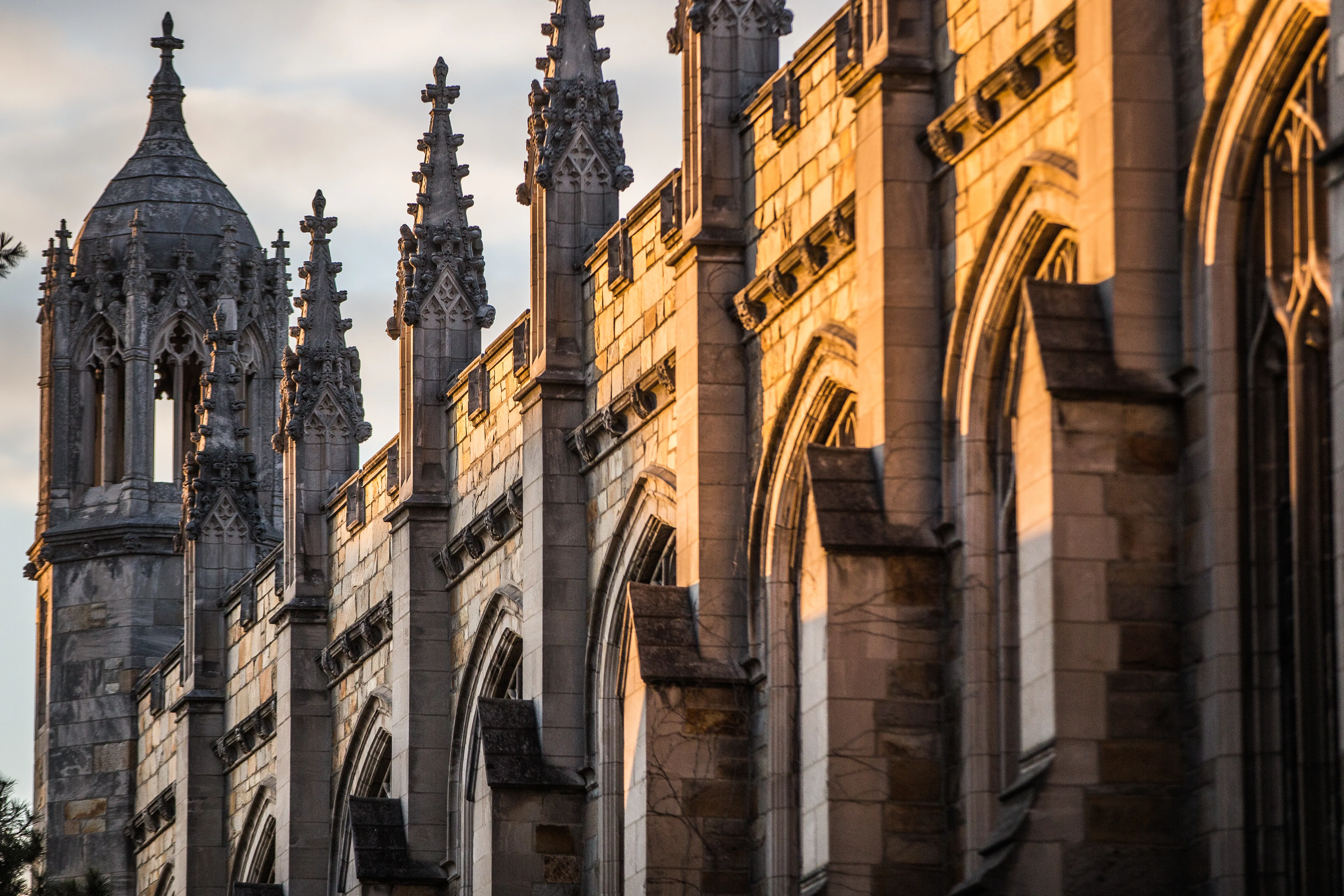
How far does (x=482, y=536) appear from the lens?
35875 mm

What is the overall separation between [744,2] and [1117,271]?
926 centimetres

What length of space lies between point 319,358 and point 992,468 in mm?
21148

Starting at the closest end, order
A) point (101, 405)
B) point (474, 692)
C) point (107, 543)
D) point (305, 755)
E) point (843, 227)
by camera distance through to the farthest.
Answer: point (843, 227), point (474, 692), point (305, 755), point (107, 543), point (101, 405)

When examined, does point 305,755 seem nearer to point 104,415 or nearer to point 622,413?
point 622,413

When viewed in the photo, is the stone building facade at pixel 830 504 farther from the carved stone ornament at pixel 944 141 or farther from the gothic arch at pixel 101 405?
the gothic arch at pixel 101 405

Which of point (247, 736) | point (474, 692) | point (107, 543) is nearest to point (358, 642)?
point (474, 692)

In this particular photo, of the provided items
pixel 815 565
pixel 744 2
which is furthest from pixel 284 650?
pixel 815 565

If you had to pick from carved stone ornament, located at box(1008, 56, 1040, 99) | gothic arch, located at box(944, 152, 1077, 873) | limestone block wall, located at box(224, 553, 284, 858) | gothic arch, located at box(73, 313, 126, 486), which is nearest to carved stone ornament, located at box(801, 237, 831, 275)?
gothic arch, located at box(944, 152, 1077, 873)

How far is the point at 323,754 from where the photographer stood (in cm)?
4188

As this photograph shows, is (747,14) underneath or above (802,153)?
above

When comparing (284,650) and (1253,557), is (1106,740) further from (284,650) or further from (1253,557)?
(284,650)

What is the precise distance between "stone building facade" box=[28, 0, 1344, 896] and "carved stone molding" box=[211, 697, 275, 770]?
0.48 feet

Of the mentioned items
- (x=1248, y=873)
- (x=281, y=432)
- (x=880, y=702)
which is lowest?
(x=1248, y=873)

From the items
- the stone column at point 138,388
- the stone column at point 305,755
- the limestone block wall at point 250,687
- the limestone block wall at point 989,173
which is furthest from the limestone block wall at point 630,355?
the stone column at point 138,388
